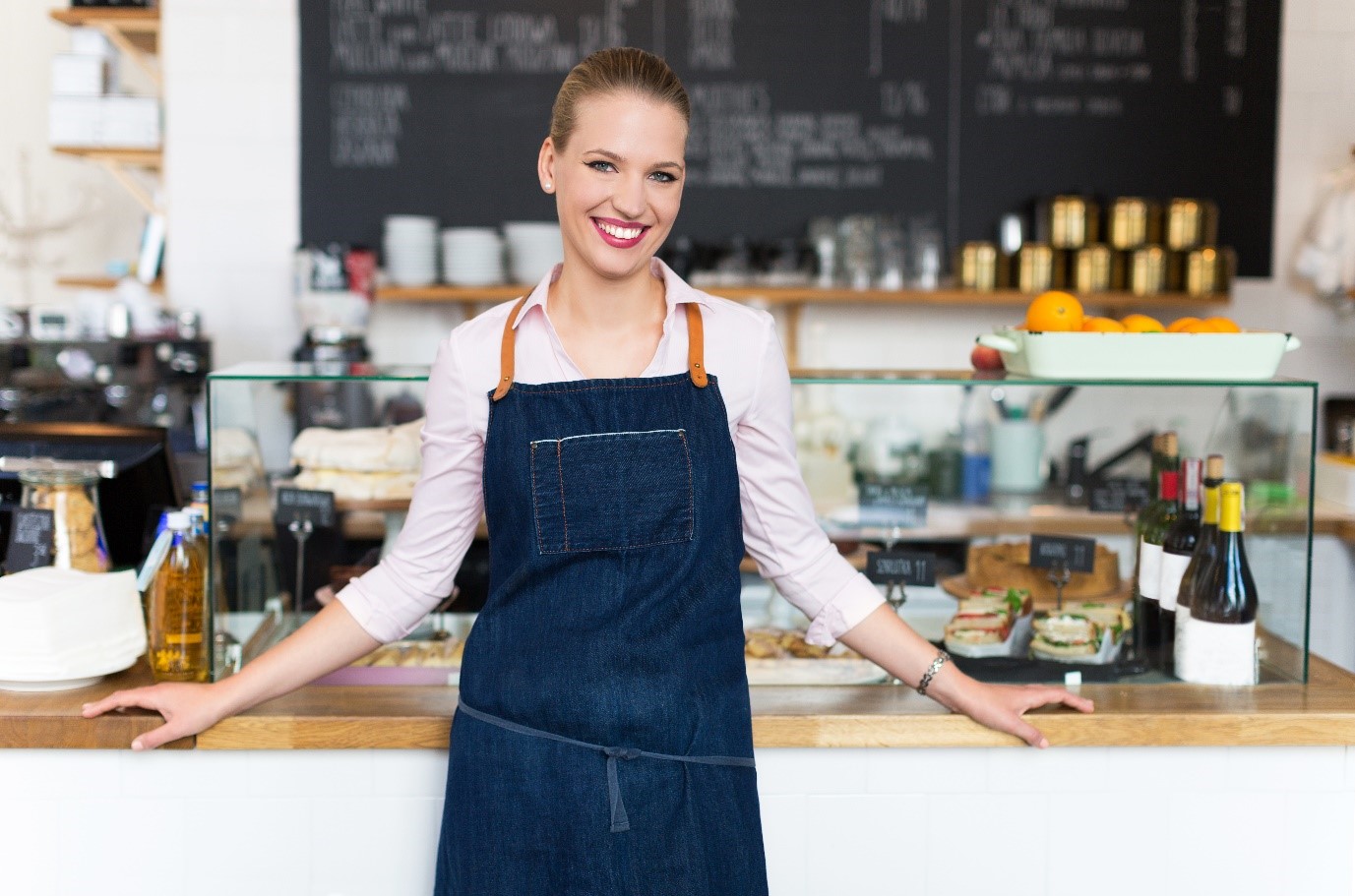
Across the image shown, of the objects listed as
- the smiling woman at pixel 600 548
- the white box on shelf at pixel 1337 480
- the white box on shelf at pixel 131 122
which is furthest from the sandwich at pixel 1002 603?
the white box on shelf at pixel 131 122

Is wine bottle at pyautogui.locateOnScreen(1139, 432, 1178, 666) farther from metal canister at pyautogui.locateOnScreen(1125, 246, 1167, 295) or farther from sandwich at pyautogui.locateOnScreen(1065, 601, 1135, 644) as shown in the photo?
metal canister at pyautogui.locateOnScreen(1125, 246, 1167, 295)

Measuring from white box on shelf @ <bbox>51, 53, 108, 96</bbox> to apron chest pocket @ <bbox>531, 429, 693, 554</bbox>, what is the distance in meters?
3.43

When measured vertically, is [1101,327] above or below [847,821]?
above

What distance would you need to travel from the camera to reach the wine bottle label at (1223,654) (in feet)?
6.05

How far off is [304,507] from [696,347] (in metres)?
0.83

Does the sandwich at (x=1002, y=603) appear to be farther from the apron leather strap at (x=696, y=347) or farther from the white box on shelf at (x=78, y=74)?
the white box on shelf at (x=78, y=74)

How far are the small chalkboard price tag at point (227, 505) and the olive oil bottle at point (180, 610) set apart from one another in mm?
41

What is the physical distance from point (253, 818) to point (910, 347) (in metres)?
3.20

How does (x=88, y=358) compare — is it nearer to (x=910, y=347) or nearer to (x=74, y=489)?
(x=74, y=489)

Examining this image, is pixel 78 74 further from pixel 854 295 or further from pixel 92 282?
pixel 854 295

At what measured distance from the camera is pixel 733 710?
153 cm

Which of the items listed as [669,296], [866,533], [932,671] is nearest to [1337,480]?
[866,533]

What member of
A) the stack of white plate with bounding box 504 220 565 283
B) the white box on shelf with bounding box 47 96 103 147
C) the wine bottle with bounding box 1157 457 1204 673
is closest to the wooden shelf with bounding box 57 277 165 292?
the white box on shelf with bounding box 47 96 103 147

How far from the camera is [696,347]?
153 centimetres
